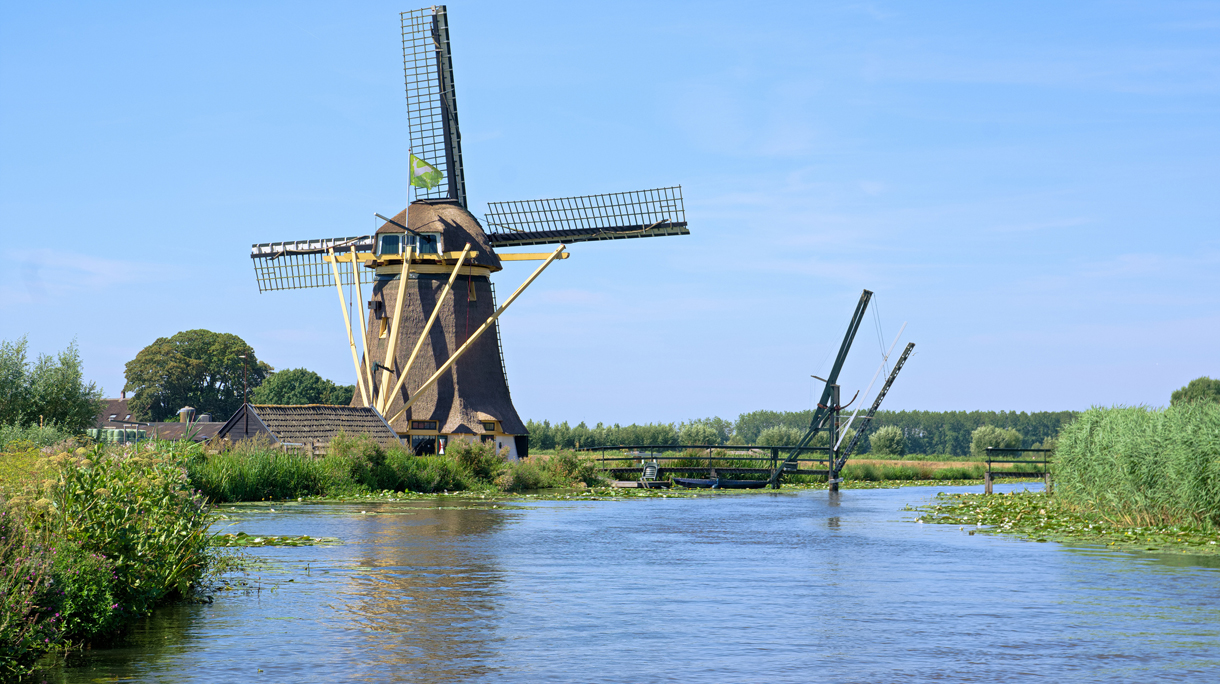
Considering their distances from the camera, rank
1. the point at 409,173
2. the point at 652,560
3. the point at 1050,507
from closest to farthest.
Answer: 1. the point at 652,560
2. the point at 1050,507
3. the point at 409,173

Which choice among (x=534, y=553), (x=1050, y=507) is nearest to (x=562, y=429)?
(x=1050, y=507)

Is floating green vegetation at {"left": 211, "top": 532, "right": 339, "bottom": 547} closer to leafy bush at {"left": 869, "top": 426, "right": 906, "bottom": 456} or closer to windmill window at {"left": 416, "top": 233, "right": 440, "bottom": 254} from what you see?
windmill window at {"left": 416, "top": 233, "right": 440, "bottom": 254}

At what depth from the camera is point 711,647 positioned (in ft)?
31.1

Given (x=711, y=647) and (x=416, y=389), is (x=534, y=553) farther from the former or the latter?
(x=416, y=389)

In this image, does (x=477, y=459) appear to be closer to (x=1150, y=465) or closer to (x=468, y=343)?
(x=468, y=343)

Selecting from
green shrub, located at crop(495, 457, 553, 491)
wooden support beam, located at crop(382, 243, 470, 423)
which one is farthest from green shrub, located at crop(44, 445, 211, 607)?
wooden support beam, located at crop(382, 243, 470, 423)

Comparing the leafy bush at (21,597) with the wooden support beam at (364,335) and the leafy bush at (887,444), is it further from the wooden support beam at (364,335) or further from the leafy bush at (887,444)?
the leafy bush at (887,444)

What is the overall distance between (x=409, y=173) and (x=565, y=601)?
115 feet

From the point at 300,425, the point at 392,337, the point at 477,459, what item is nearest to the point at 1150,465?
the point at 477,459

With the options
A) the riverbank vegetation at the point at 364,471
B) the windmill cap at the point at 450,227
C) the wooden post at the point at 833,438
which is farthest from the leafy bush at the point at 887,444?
the windmill cap at the point at 450,227

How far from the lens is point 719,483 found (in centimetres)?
4125

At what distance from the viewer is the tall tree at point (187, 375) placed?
79438mm

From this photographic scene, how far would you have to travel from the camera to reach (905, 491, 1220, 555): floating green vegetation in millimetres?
17281

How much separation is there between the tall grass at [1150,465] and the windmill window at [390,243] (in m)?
27.4
